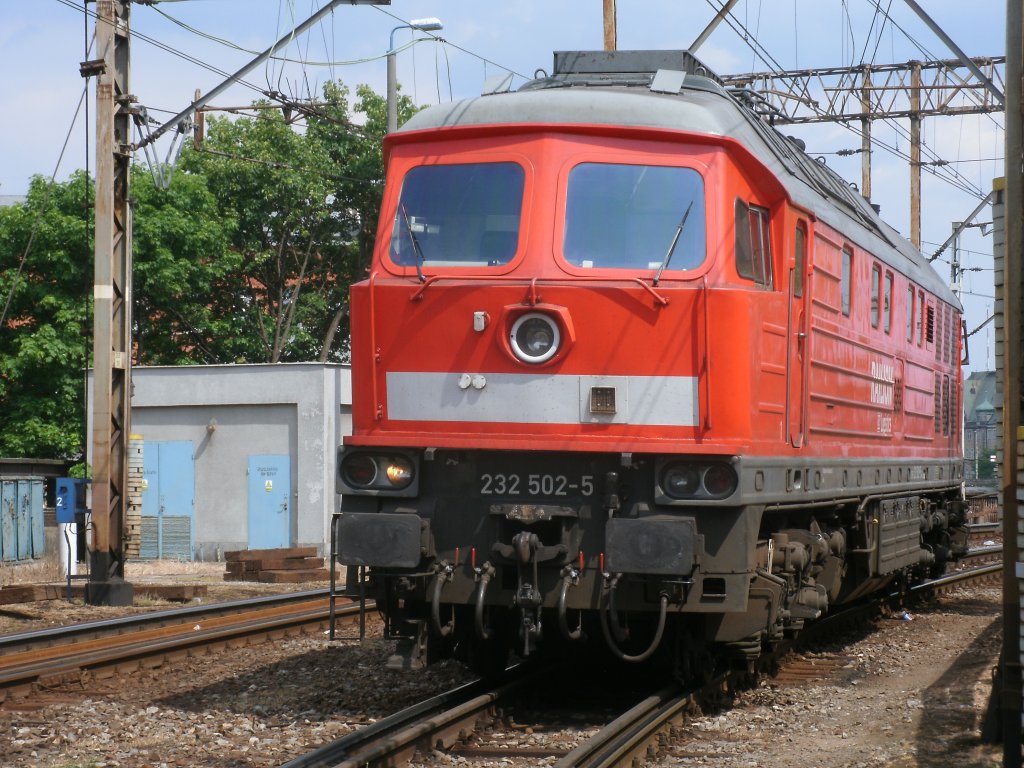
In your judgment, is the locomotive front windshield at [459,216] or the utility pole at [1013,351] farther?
the locomotive front windshield at [459,216]

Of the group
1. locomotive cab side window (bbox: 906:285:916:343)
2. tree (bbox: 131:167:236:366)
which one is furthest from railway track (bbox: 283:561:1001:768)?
tree (bbox: 131:167:236:366)

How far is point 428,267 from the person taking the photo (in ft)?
27.6

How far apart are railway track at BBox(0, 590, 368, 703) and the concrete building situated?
9.77 meters

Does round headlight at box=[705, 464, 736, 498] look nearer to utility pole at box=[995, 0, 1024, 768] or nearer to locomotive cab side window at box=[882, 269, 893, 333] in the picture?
utility pole at box=[995, 0, 1024, 768]

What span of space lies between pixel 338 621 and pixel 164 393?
13.5 metres

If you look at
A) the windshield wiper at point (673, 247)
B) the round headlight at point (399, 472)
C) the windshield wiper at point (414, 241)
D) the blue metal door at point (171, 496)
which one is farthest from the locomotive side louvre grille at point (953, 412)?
the blue metal door at point (171, 496)

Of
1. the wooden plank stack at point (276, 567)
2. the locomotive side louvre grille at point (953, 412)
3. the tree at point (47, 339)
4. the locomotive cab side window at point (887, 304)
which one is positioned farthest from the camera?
the tree at point (47, 339)

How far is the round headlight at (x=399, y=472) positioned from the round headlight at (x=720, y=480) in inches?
68.9

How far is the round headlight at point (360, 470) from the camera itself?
27.2 feet

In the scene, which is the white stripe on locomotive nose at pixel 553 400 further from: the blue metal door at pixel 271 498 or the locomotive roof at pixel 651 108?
the blue metal door at pixel 271 498

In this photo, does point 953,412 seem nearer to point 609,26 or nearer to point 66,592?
point 609,26

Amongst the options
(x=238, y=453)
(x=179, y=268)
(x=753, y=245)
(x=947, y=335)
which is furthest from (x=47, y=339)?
(x=753, y=245)

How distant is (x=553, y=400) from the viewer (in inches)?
316

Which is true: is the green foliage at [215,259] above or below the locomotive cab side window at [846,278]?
above
